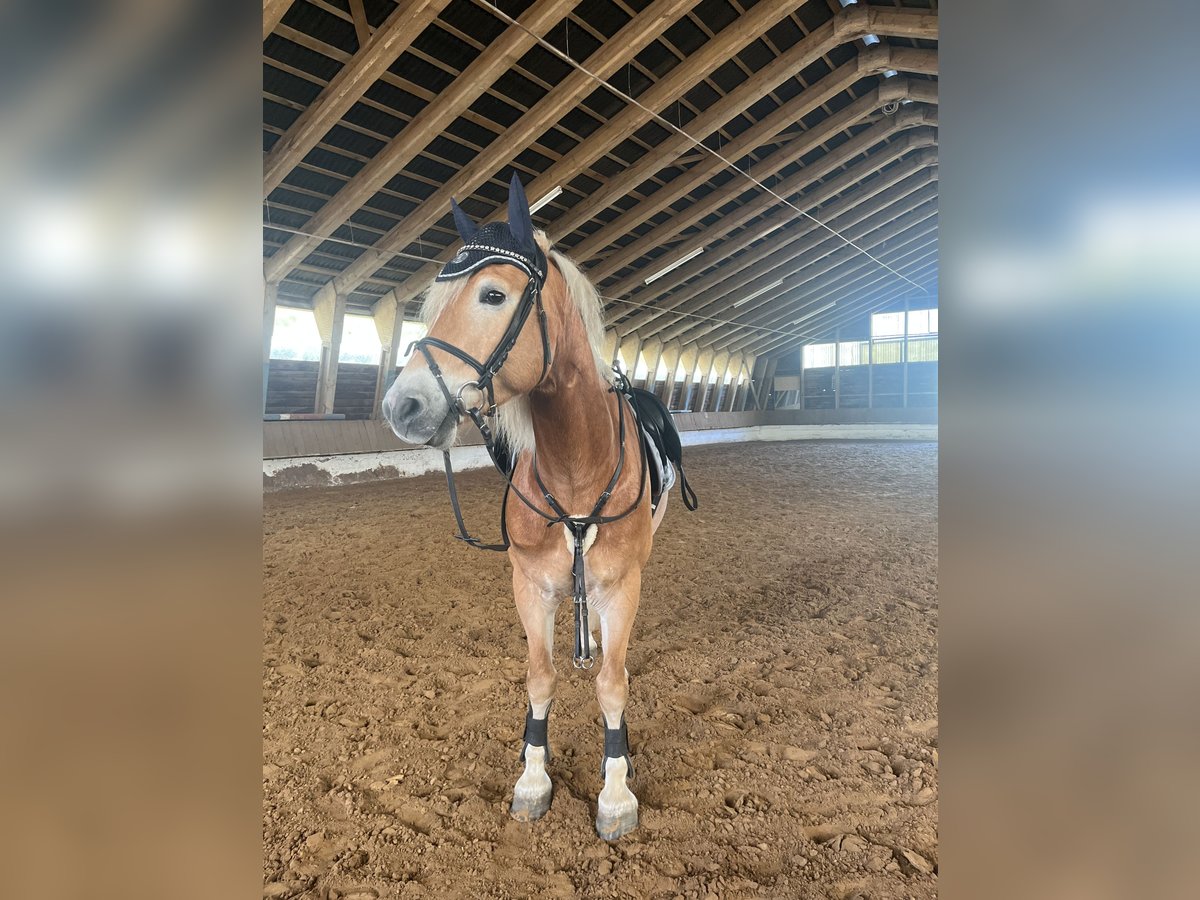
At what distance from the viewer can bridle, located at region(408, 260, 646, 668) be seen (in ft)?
4.48

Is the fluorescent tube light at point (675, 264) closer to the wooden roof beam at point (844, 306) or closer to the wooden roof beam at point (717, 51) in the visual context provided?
the wooden roof beam at point (717, 51)

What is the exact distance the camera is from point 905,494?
7590mm

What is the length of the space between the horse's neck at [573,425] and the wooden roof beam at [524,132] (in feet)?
14.3

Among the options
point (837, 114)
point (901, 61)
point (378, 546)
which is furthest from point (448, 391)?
point (837, 114)

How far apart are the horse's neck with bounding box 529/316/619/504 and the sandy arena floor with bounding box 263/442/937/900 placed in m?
0.95

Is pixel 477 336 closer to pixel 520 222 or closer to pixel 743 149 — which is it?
pixel 520 222

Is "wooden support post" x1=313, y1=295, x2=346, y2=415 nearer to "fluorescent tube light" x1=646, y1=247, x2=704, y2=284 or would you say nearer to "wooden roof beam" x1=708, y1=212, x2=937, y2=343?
"fluorescent tube light" x1=646, y1=247, x2=704, y2=284

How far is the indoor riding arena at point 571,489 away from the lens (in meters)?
A: 1.62

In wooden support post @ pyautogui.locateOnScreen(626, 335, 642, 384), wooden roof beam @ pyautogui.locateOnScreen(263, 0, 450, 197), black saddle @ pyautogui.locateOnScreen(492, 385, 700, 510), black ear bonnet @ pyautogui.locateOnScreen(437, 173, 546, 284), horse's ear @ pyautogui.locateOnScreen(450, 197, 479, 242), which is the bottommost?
black saddle @ pyautogui.locateOnScreen(492, 385, 700, 510)

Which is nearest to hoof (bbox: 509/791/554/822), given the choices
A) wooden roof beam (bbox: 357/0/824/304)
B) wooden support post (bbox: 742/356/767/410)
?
wooden roof beam (bbox: 357/0/824/304)
